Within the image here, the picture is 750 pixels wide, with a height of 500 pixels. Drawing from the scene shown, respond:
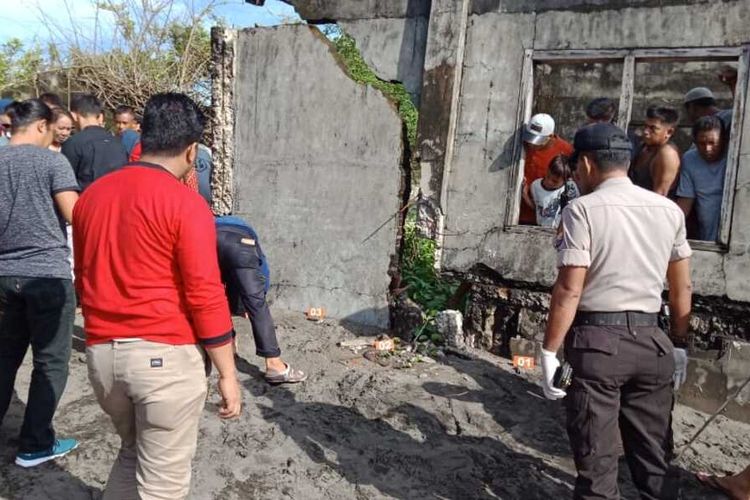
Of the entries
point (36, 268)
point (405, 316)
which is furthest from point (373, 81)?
point (36, 268)

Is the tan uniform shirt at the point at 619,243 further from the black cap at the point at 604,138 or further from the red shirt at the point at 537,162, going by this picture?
the red shirt at the point at 537,162

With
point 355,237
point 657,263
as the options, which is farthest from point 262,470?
point 355,237

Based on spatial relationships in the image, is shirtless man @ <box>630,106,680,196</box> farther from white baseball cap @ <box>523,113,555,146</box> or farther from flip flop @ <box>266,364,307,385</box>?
flip flop @ <box>266,364,307,385</box>

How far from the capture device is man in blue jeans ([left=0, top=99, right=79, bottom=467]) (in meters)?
3.17

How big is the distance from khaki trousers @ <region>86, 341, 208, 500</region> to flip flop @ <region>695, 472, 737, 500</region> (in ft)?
9.57

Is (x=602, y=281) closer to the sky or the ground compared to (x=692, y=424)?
closer to the sky

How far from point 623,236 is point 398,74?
144 inches

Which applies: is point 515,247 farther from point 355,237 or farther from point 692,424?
point 692,424

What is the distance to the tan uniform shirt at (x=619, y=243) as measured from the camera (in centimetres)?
264

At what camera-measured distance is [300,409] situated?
4.34 m

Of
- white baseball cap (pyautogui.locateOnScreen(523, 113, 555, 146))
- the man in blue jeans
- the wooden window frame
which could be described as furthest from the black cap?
the man in blue jeans

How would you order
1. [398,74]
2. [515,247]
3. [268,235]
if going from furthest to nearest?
[268,235], [398,74], [515,247]

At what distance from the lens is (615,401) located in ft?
8.86

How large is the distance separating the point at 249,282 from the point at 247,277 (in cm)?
5
